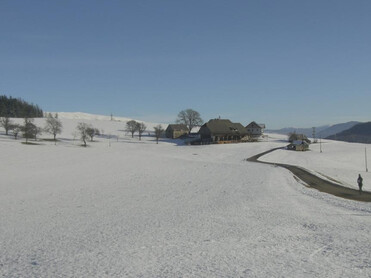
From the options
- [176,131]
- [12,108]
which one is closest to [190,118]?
[176,131]

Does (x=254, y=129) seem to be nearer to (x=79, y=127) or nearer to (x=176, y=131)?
(x=176, y=131)

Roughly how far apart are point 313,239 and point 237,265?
504cm

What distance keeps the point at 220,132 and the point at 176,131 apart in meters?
24.7

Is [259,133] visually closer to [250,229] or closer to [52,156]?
[52,156]

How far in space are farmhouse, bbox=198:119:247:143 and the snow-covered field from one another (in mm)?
64396

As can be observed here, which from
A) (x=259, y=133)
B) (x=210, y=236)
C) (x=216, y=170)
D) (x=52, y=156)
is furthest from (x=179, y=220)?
(x=259, y=133)

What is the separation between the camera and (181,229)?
16062 mm

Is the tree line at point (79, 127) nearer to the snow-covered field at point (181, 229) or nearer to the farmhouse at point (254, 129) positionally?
the farmhouse at point (254, 129)

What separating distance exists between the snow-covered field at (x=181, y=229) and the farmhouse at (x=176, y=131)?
278ft

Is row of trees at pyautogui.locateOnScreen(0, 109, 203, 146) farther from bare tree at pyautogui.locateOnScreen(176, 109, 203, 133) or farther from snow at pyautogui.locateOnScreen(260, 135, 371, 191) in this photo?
snow at pyautogui.locateOnScreen(260, 135, 371, 191)

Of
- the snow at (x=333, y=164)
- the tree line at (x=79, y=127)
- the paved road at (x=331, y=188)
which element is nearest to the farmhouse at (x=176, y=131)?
the tree line at (x=79, y=127)

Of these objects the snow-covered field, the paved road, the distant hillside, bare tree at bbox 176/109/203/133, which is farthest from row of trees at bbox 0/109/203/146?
the paved road

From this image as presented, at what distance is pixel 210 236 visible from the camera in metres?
14.8

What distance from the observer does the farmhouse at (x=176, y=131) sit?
390 feet
